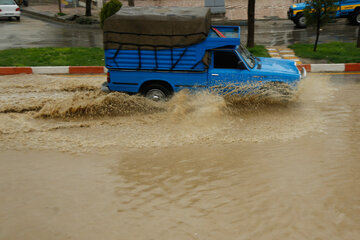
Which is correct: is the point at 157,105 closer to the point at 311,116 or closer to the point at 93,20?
the point at 311,116

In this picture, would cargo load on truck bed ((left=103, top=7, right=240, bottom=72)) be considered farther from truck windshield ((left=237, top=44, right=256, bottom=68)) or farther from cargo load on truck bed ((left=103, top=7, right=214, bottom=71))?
truck windshield ((left=237, top=44, right=256, bottom=68))

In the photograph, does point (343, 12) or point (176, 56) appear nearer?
point (176, 56)

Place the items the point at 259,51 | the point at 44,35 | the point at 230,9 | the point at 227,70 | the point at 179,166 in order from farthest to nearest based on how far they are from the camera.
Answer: the point at 230,9 → the point at 44,35 → the point at 259,51 → the point at 227,70 → the point at 179,166

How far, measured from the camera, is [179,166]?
20.1 ft

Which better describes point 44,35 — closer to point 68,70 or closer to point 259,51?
point 68,70

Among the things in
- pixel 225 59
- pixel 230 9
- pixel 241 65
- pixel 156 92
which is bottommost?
pixel 156 92

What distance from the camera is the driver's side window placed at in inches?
316

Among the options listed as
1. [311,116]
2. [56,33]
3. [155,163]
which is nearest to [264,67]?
[311,116]

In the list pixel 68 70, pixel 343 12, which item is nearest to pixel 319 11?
pixel 343 12

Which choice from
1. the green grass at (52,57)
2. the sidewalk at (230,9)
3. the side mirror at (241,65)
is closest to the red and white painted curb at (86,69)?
the green grass at (52,57)

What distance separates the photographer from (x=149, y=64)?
26.5 feet

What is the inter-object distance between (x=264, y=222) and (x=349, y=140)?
308 centimetres

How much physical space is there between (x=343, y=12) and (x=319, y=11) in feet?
18.5

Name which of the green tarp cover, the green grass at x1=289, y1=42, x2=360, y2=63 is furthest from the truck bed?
the green grass at x1=289, y1=42, x2=360, y2=63
